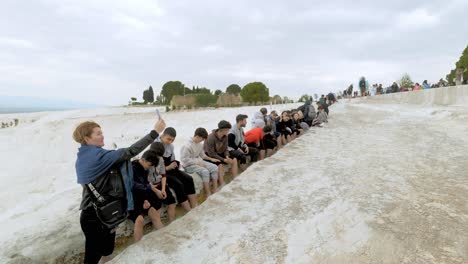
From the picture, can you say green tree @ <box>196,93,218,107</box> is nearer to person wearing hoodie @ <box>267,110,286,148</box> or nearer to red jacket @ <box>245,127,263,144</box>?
person wearing hoodie @ <box>267,110,286,148</box>

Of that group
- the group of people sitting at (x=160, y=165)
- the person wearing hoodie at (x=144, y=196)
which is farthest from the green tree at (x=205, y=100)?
the person wearing hoodie at (x=144, y=196)

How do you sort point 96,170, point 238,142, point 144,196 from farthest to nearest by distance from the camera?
point 238,142
point 144,196
point 96,170

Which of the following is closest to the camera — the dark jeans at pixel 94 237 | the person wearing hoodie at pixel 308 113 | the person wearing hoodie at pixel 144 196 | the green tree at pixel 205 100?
the dark jeans at pixel 94 237

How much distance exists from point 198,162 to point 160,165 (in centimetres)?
101

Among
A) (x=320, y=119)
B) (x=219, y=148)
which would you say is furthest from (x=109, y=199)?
(x=320, y=119)

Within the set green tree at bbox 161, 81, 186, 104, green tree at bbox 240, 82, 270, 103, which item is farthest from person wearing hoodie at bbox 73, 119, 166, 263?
green tree at bbox 161, 81, 186, 104

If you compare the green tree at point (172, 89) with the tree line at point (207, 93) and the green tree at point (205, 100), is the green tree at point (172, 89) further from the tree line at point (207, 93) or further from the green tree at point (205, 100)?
the green tree at point (205, 100)

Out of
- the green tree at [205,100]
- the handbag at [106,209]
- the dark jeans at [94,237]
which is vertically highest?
the green tree at [205,100]

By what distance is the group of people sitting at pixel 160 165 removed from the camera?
8.92 ft

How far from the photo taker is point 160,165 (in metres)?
3.95

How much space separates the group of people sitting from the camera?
2.72 m

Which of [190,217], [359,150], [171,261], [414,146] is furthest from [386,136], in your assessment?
[171,261]

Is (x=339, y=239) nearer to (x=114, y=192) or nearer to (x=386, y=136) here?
(x=114, y=192)

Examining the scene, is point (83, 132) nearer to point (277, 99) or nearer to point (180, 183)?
point (180, 183)
